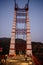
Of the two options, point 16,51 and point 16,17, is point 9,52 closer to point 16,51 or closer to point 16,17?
point 16,51

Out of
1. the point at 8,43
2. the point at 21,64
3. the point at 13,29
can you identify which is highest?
the point at 13,29

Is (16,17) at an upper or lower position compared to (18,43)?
upper

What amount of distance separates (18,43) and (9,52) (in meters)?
1.46

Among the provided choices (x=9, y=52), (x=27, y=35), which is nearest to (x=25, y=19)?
(x=27, y=35)

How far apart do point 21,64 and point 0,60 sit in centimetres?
95

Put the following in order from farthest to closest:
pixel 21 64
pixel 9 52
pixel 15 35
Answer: pixel 15 35
pixel 9 52
pixel 21 64

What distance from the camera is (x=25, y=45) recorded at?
10922mm

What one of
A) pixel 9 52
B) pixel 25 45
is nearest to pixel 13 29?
pixel 25 45

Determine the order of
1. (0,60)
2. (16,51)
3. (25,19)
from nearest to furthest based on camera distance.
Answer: (0,60) < (16,51) < (25,19)

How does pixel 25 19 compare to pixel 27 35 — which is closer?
pixel 27 35

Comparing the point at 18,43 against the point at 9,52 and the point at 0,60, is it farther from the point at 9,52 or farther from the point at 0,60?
the point at 0,60

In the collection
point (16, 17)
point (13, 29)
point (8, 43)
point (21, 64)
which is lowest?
point (21, 64)

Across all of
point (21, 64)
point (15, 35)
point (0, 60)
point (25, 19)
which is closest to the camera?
point (0, 60)

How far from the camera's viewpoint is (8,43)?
10859 millimetres
